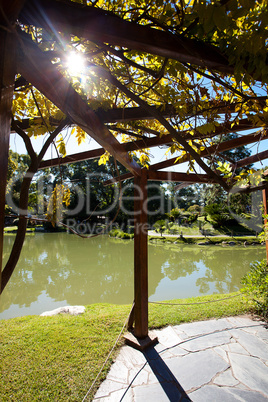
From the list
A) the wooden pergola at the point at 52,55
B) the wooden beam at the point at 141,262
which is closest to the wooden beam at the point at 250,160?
the wooden beam at the point at 141,262

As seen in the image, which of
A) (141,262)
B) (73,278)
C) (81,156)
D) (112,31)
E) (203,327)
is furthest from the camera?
(73,278)

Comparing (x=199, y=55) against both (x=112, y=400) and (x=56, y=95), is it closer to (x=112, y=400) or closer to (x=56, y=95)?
(x=56, y=95)

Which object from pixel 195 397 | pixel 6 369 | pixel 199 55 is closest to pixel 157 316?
pixel 195 397

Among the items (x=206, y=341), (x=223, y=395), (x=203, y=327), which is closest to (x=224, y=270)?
(x=203, y=327)

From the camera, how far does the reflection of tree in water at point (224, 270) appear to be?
236 inches

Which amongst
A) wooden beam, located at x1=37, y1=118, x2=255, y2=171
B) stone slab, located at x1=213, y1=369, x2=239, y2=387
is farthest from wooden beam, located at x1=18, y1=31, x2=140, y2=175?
stone slab, located at x1=213, y1=369, x2=239, y2=387

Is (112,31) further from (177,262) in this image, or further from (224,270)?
(177,262)

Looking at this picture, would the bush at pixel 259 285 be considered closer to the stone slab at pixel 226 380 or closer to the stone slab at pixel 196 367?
the stone slab at pixel 196 367

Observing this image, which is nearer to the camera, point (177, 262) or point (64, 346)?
point (64, 346)

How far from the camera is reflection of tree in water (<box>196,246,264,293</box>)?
600 cm

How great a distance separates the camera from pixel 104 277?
693cm

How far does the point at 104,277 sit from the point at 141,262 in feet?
15.2

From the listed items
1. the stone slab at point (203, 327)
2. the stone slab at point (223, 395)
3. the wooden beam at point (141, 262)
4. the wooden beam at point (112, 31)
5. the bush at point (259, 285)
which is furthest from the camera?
the bush at point (259, 285)

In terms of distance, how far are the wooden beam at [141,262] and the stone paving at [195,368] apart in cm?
26
